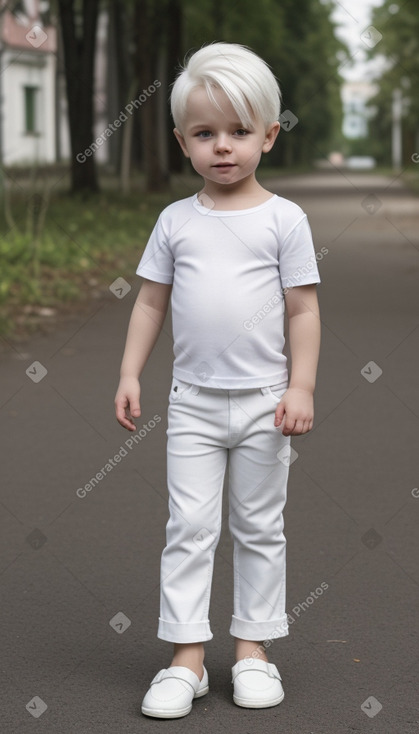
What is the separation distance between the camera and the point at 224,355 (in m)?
3.24

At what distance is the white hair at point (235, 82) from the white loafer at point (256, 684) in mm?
1372

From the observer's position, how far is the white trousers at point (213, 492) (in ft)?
10.7

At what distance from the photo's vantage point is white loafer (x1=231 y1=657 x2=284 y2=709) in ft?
10.7

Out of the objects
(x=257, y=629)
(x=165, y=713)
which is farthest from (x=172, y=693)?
(x=257, y=629)

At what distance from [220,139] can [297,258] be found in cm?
35

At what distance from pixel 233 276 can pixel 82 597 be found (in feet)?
4.58

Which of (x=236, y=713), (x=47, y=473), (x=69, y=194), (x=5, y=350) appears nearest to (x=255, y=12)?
(x=69, y=194)

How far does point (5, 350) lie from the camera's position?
357 inches

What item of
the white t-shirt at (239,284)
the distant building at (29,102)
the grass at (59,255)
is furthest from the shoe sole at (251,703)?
the distant building at (29,102)

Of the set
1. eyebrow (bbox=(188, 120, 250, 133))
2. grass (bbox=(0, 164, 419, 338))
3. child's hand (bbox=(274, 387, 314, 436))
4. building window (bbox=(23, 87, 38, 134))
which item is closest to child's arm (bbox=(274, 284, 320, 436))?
child's hand (bbox=(274, 387, 314, 436))

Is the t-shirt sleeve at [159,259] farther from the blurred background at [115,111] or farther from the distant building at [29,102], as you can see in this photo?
the distant building at [29,102]

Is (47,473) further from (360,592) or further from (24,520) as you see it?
(360,592)

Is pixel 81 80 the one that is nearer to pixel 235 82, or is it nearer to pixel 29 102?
pixel 235 82

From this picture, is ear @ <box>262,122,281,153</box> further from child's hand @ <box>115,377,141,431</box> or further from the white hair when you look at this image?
child's hand @ <box>115,377,141,431</box>
